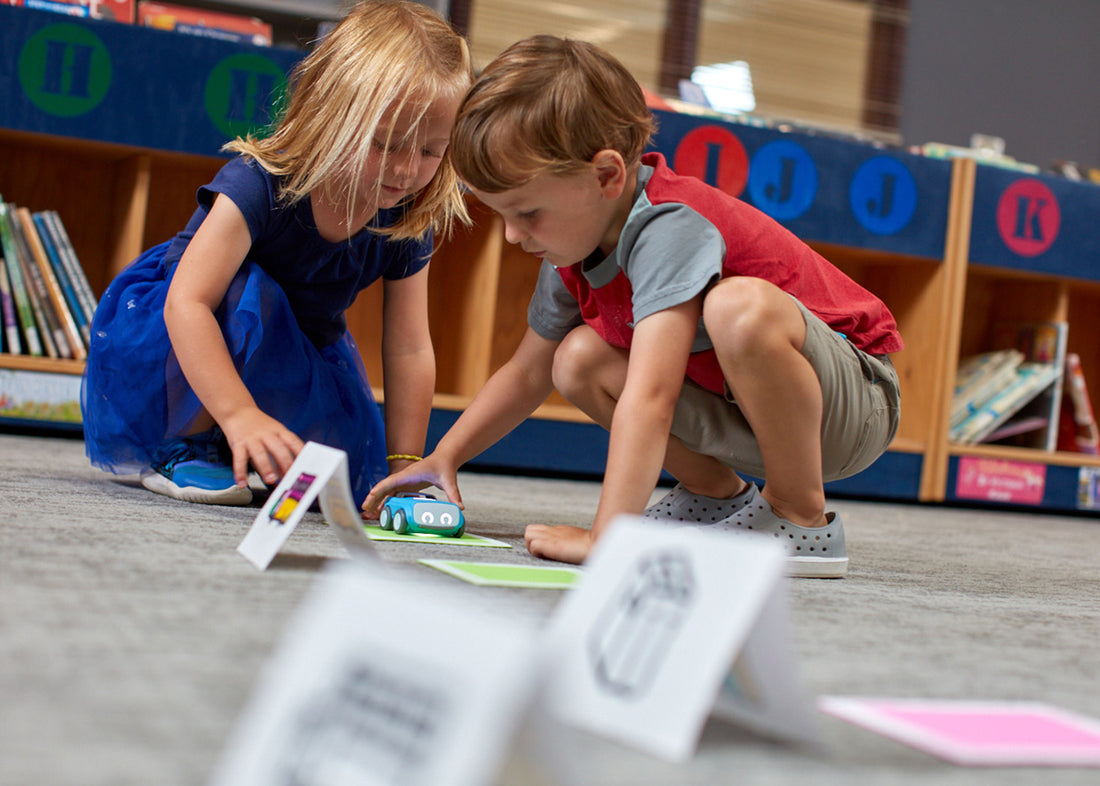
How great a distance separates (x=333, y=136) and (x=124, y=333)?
1.27ft

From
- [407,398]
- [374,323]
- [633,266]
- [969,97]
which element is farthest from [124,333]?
[969,97]

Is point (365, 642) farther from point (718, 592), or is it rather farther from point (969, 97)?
point (969, 97)

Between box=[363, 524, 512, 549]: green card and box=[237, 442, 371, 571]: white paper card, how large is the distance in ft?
0.65

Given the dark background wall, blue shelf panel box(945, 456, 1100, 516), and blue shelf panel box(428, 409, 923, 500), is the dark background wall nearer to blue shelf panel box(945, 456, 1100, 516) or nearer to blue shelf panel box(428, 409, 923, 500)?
blue shelf panel box(945, 456, 1100, 516)

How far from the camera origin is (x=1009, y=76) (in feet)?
12.6

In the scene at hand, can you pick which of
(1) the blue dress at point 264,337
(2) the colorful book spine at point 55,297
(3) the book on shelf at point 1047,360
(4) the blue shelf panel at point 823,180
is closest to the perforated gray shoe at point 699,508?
(1) the blue dress at point 264,337

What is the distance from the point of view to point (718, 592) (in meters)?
0.45

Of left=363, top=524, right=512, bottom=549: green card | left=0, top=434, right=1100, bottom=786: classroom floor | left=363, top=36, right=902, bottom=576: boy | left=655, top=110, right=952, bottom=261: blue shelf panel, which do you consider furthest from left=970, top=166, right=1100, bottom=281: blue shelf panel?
left=363, top=524, right=512, bottom=549: green card

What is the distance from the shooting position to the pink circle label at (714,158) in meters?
2.22

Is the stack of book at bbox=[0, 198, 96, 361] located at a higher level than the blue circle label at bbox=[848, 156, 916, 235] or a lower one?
lower

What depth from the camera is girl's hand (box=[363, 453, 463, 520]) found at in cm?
115

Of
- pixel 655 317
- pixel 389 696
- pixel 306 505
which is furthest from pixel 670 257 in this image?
pixel 389 696

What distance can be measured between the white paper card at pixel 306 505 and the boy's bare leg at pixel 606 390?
0.39 metres

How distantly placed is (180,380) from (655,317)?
0.64m
